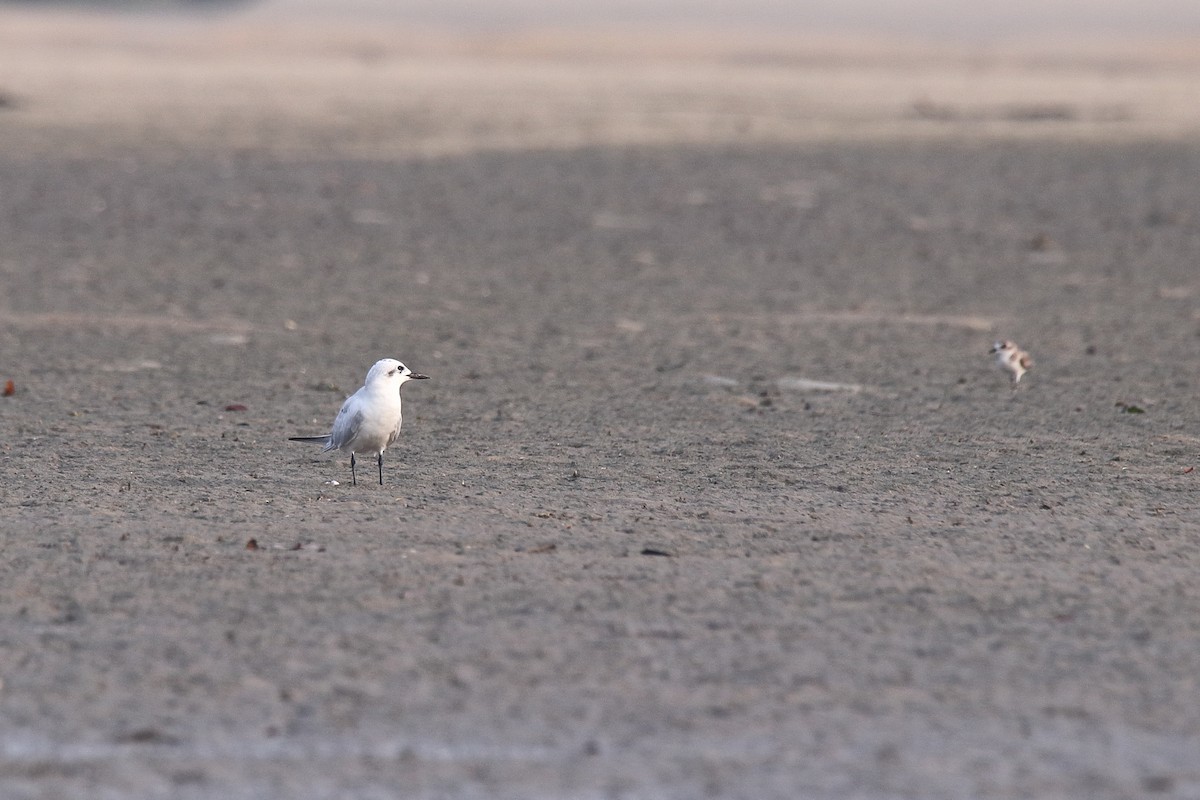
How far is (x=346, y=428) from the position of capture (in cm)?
664

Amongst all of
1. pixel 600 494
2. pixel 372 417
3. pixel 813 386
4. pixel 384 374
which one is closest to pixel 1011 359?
pixel 813 386

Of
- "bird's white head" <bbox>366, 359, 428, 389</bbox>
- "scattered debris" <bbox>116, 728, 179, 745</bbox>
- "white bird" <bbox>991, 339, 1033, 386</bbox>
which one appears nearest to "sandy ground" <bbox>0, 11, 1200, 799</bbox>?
"scattered debris" <bbox>116, 728, 179, 745</bbox>

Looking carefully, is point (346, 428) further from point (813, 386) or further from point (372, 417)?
point (813, 386)

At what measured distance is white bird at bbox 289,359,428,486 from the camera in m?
6.57

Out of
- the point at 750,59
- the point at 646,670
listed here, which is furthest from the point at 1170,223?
the point at 750,59

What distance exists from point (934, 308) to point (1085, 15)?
277 feet

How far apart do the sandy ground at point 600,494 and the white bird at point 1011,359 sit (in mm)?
146

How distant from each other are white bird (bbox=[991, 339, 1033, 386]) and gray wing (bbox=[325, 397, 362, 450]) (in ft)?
10.8

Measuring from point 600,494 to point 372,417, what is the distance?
31.5 inches

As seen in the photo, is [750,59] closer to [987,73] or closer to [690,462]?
[987,73]

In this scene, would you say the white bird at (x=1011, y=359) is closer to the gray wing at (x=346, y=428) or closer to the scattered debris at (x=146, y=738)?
the gray wing at (x=346, y=428)

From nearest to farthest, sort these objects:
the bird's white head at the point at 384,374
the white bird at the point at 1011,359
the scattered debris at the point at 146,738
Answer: the scattered debris at the point at 146,738
the bird's white head at the point at 384,374
the white bird at the point at 1011,359

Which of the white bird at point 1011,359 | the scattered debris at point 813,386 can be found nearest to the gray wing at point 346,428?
the scattered debris at point 813,386

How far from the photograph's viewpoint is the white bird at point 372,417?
6.57 m
